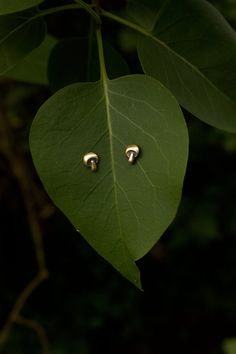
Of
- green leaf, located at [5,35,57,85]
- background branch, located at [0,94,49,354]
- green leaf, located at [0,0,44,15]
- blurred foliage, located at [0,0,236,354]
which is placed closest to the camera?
green leaf, located at [0,0,44,15]

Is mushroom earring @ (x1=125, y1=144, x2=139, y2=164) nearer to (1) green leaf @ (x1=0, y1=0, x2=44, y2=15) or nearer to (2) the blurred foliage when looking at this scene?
(1) green leaf @ (x1=0, y1=0, x2=44, y2=15)

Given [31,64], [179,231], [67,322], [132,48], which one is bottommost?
[67,322]

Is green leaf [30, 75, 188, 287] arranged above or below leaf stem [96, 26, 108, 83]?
below

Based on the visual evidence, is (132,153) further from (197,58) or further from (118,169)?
(197,58)

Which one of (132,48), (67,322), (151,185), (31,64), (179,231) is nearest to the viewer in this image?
(151,185)

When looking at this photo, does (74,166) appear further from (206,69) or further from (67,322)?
(67,322)

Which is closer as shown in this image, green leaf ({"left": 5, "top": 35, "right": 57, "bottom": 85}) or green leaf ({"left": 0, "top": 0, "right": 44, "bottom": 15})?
green leaf ({"left": 0, "top": 0, "right": 44, "bottom": 15})

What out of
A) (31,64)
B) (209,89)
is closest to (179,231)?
(31,64)

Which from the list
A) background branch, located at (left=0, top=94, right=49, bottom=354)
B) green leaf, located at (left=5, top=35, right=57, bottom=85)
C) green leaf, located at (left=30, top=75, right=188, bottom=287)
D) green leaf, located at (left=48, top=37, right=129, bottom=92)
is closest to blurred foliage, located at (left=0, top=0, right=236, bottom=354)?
background branch, located at (left=0, top=94, right=49, bottom=354)
